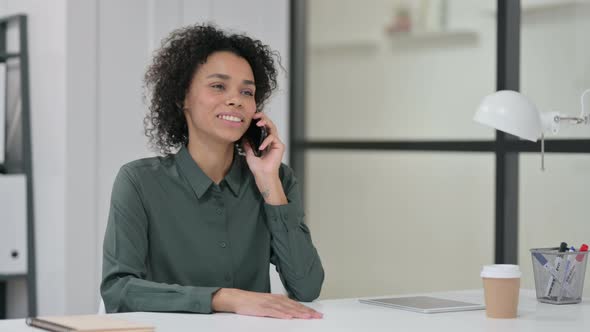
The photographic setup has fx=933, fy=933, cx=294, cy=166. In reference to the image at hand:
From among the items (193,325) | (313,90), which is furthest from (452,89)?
(193,325)

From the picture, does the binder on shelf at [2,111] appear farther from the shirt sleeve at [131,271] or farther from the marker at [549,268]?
the marker at [549,268]

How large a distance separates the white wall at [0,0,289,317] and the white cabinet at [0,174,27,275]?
6 cm

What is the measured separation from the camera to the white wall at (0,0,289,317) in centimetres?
360

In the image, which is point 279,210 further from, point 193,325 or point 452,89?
point 452,89

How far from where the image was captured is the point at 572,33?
3229 mm

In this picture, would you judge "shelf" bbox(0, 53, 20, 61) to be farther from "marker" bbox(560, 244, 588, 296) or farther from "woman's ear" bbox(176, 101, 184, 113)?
"marker" bbox(560, 244, 588, 296)

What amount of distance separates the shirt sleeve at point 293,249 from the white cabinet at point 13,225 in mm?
1574

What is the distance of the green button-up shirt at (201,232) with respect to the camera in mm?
2258

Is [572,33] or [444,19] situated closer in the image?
[572,33]

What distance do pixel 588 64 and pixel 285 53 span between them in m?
1.57

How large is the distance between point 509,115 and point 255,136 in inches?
28.7

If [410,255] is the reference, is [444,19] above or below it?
above

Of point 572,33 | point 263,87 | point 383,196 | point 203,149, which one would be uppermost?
point 572,33

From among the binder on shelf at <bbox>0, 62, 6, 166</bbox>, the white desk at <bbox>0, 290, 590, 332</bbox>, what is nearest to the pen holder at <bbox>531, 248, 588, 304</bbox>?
the white desk at <bbox>0, 290, 590, 332</bbox>
